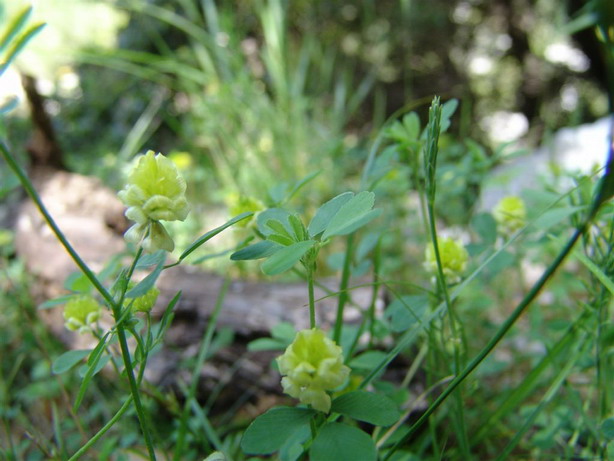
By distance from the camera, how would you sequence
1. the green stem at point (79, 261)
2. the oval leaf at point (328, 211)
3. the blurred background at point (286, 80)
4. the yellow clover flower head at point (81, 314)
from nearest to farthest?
the green stem at point (79, 261) < the oval leaf at point (328, 211) < the yellow clover flower head at point (81, 314) < the blurred background at point (286, 80)

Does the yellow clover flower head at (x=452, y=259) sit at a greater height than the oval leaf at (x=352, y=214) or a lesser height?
lesser

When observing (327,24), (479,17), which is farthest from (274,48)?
(479,17)

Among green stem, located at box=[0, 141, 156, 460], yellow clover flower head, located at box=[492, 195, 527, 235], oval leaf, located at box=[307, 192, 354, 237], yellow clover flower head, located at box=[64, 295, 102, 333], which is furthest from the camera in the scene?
yellow clover flower head, located at box=[492, 195, 527, 235]

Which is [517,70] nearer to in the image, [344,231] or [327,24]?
[327,24]

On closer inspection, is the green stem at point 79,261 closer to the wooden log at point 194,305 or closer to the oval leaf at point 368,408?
the oval leaf at point 368,408

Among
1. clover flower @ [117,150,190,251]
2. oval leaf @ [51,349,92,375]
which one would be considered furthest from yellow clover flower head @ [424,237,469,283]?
oval leaf @ [51,349,92,375]

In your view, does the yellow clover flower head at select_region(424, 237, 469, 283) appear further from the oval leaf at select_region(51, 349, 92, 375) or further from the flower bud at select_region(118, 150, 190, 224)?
the oval leaf at select_region(51, 349, 92, 375)

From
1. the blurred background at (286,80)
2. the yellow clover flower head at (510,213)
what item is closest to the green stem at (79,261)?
the yellow clover flower head at (510,213)
